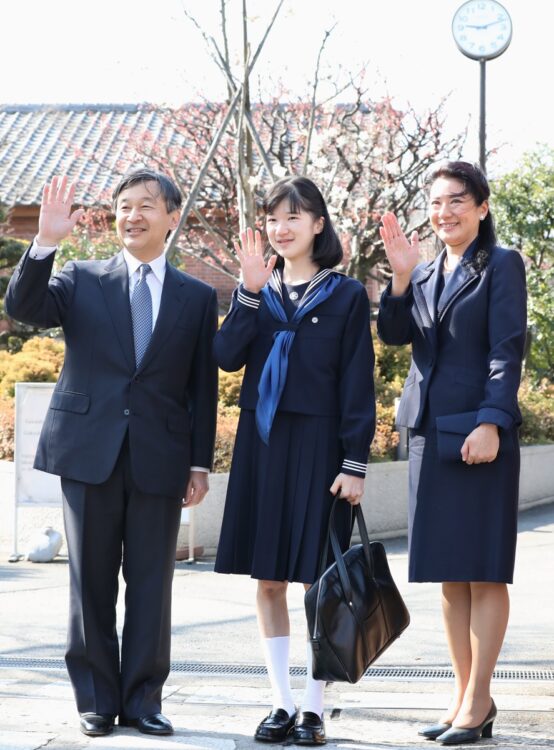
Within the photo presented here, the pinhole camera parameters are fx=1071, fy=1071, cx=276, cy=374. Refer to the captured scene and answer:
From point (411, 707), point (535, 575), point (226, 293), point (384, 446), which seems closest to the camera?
point (411, 707)

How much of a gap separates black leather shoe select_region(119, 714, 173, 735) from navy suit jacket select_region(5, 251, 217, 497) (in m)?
0.81

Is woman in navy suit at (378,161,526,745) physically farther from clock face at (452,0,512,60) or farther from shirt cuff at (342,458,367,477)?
clock face at (452,0,512,60)

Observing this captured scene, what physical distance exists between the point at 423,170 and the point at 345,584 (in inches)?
450

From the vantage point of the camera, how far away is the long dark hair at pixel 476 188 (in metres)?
4.07

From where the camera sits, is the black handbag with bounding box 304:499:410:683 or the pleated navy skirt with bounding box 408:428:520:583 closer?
the black handbag with bounding box 304:499:410:683

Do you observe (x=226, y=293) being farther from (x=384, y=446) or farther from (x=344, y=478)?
(x=344, y=478)

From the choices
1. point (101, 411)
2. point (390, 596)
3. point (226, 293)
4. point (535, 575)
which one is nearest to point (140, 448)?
point (101, 411)

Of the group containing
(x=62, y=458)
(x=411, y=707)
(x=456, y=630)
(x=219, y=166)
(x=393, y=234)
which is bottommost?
(x=411, y=707)

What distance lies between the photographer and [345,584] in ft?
12.2

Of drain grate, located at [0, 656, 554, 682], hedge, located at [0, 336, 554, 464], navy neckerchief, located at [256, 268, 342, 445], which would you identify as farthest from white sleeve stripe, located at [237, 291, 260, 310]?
hedge, located at [0, 336, 554, 464]

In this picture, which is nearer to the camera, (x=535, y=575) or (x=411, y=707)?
(x=411, y=707)

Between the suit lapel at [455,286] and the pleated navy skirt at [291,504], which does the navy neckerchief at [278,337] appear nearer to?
the pleated navy skirt at [291,504]

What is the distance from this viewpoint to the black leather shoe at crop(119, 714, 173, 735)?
3.82 meters

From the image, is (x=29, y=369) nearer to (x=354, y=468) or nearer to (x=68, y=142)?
(x=354, y=468)
